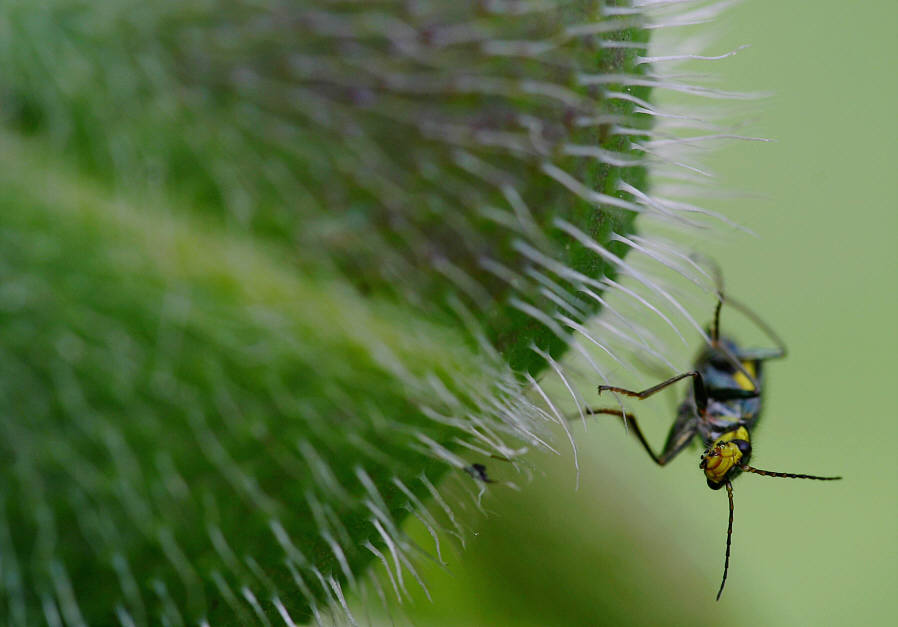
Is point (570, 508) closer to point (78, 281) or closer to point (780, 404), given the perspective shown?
point (780, 404)

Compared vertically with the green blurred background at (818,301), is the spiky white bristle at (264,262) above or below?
above

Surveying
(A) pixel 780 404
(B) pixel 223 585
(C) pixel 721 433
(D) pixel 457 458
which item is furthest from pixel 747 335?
(B) pixel 223 585

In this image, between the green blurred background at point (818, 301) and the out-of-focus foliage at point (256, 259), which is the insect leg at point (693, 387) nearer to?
the green blurred background at point (818, 301)

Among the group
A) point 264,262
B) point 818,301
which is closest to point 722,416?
point 818,301

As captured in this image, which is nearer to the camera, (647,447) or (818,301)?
(647,447)

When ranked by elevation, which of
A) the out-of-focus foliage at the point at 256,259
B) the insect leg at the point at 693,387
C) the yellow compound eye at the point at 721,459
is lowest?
the yellow compound eye at the point at 721,459

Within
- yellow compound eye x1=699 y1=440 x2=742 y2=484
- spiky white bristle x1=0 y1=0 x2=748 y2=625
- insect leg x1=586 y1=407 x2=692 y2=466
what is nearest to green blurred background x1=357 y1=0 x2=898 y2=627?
insect leg x1=586 y1=407 x2=692 y2=466

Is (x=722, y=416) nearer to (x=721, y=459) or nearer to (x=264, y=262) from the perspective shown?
(x=721, y=459)

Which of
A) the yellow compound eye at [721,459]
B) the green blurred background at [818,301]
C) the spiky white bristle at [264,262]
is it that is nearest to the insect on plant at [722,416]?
the yellow compound eye at [721,459]
